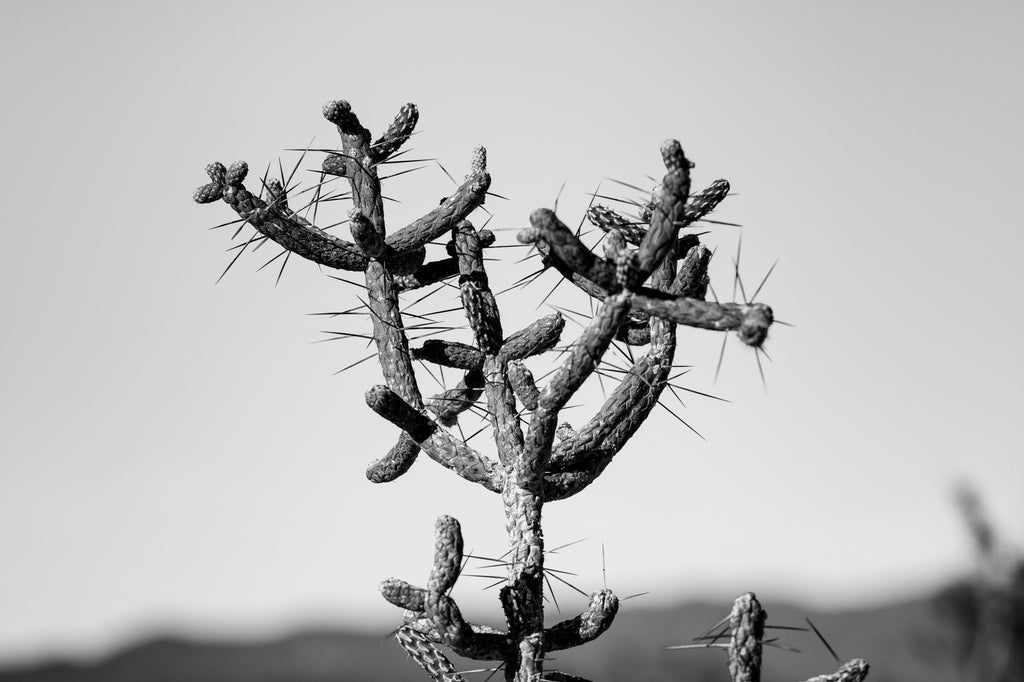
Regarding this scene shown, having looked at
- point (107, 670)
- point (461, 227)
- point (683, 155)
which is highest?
point (107, 670)

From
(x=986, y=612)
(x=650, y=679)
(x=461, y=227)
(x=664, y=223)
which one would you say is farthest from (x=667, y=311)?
(x=650, y=679)

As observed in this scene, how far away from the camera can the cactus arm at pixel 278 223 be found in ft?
12.7

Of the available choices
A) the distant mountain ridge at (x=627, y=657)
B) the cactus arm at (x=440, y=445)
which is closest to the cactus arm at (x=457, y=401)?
the cactus arm at (x=440, y=445)

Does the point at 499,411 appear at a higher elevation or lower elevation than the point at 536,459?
higher

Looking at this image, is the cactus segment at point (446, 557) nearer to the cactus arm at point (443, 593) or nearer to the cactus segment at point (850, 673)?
the cactus arm at point (443, 593)

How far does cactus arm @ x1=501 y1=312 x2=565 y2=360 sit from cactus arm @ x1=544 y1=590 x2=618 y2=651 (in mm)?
908

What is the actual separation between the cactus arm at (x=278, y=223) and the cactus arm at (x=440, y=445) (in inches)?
21.9

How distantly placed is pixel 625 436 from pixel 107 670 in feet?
141

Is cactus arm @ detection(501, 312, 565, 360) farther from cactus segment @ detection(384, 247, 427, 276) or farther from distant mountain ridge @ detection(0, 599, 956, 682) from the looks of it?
distant mountain ridge @ detection(0, 599, 956, 682)

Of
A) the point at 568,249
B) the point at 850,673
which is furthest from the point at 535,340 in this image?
the point at 850,673

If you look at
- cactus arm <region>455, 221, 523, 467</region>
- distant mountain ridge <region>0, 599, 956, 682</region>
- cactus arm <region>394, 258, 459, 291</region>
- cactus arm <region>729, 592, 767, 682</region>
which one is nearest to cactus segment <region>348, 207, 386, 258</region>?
cactus arm <region>394, 258, 459, 291</region>

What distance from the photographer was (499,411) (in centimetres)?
372

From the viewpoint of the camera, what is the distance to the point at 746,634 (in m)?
2.97

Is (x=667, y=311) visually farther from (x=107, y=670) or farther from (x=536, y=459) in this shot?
(x=107, y=670)
